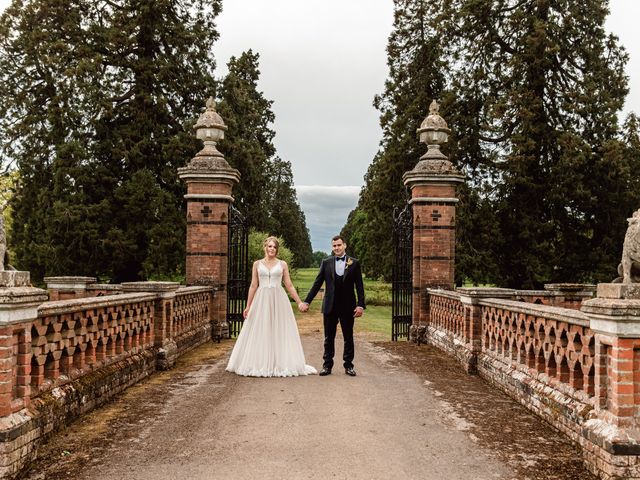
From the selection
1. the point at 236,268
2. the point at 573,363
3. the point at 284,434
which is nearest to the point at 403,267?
the point at 236,268

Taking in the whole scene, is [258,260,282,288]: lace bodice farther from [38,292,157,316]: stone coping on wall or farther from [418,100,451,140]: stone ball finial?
[418,100,451,140]: stone ball finial

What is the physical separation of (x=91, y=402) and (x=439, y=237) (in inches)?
311

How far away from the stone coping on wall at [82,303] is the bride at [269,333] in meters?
1.57

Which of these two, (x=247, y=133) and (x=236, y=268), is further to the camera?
(x=247, y=133)

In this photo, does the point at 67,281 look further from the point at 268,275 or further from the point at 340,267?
the point at 340,267

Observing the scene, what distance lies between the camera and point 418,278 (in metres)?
12.2

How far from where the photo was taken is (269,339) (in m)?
8.28

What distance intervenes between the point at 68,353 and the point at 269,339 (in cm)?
316

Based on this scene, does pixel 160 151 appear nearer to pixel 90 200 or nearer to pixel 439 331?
pixel 90 200

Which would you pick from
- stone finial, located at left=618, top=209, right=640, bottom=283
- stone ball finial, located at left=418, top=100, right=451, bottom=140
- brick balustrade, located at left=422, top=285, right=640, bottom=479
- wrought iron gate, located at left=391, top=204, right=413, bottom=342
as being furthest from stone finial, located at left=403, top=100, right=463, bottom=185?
stone finial, located at left=618, top=209, right=640, bottom=283

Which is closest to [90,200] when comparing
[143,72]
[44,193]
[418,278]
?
[44,193]

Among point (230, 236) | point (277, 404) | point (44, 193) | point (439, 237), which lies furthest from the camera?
point (44, 193)

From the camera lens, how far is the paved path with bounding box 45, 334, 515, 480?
4.33 m

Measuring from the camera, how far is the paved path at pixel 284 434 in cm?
433
